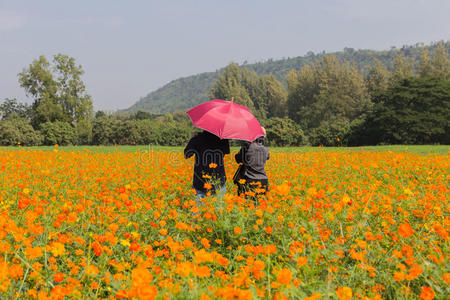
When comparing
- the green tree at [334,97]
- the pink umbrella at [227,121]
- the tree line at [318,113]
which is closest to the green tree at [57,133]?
the tree line at [318,113]

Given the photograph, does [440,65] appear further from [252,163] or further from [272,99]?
[252,163]

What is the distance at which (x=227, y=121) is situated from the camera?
3.87 m

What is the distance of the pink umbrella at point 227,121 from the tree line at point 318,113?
117 feet

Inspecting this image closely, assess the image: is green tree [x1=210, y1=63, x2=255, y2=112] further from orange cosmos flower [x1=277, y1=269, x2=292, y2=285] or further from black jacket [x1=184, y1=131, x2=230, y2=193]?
orange cosmos flower [x1=277, y1=269, x2=292, y2=285]

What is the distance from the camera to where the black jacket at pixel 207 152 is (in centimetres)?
408

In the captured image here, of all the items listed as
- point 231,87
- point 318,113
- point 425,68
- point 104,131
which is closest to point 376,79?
point 425,68

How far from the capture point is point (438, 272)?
2.18m

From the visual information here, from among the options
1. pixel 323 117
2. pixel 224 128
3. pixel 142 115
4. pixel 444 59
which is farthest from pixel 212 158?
pixel 142 115

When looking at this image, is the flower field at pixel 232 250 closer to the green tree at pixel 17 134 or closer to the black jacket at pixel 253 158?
the black jacket at pixel 253 158

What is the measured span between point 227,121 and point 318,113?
5427cm

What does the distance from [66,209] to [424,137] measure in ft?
134

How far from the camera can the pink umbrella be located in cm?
380

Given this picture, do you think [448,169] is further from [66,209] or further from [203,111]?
[66,209]

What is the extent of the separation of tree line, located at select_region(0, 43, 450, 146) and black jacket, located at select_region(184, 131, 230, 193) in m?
35.7
